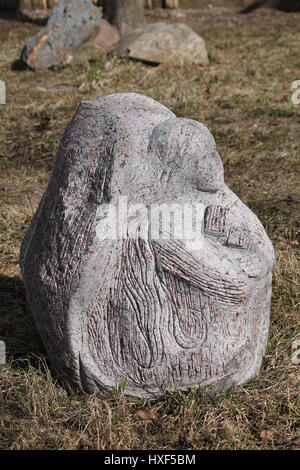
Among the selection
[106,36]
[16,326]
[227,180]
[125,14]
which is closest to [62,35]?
[106,36]

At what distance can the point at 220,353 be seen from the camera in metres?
3.19

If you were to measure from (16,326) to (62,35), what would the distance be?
6408 millimetres

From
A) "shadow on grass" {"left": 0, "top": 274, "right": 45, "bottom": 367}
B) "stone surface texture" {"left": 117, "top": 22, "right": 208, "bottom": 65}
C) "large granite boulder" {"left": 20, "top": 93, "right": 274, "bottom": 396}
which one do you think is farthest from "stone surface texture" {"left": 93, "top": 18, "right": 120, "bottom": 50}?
"large granite boulder" {"left": 20, "top": 93, "right": 274, "bottom": 396}

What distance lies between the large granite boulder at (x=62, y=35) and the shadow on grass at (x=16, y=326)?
218 inches

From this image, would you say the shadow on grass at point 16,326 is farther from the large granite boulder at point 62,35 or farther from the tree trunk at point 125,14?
the tree trunk at point 125,14

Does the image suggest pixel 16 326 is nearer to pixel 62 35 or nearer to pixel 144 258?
pixel 144 258

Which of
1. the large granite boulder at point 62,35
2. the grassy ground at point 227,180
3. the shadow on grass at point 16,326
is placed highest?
the large granite boulder at point 62,35

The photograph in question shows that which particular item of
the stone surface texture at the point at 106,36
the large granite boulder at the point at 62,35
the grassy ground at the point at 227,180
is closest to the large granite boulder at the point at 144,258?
the grassy ground at the point at 227,180

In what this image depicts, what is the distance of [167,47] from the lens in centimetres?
938

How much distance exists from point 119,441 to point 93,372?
1.05 feet

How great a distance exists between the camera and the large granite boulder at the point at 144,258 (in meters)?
3.08

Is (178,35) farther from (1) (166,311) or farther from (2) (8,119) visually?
(1) (166,311)

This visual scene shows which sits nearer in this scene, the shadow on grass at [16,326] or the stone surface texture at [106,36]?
the shadow on grass at [16,326]

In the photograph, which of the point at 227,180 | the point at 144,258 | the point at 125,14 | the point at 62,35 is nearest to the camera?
the point at 144,258
